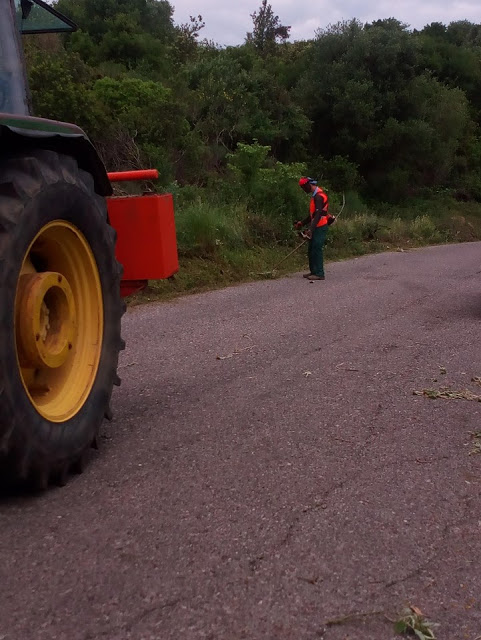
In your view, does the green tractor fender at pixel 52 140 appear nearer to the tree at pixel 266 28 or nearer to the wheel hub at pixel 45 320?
the wheel hub at pixel 45 320

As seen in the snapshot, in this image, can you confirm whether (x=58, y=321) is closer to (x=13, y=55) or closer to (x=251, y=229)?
(x=13, y=55)

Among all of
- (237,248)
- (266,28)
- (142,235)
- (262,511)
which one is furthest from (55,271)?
(266,28)

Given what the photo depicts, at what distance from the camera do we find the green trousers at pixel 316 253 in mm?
12197

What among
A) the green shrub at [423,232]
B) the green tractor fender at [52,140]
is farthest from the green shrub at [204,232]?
the green shrub at [423,232]

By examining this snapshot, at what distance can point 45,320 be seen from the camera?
3.41 meters

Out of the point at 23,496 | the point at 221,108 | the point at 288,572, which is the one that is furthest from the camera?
the point at 221,108

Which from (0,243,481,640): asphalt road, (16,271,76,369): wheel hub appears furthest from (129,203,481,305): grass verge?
(16,271,76,369): wheel hub

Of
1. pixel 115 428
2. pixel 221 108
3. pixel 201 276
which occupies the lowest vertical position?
pixel 201 276

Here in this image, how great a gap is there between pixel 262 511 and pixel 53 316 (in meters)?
1.32

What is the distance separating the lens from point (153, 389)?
204 inches

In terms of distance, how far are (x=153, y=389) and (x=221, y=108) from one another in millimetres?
20822

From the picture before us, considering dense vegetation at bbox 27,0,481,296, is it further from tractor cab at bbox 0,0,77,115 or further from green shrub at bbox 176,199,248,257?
tractor cab at bbox 0,0,77,115

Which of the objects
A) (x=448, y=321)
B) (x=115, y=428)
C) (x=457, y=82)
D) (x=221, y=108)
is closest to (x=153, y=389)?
(x=115, y=428)

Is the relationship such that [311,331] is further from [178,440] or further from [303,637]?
[303,637]
